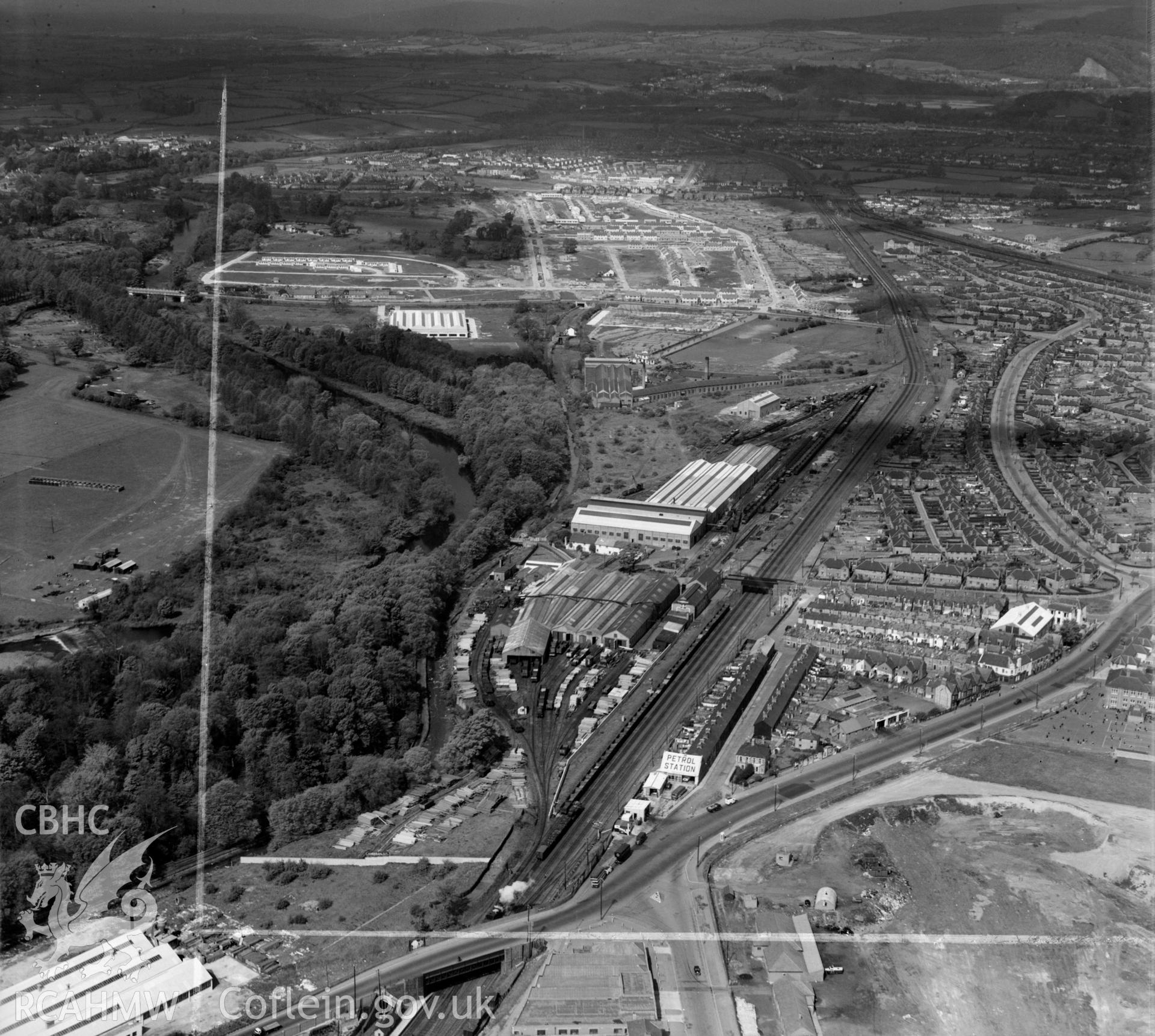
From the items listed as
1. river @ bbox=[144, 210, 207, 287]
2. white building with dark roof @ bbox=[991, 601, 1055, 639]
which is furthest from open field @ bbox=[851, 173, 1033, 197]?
white building with dark roof @ bbox=[991, 601, 1055, 639]

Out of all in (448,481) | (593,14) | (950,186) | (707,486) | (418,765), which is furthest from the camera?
(593,14)

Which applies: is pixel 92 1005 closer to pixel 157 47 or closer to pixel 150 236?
pixel 150 236

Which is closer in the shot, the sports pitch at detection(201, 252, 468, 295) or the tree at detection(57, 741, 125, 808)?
the tree at detection(57, 741, 125, 808)

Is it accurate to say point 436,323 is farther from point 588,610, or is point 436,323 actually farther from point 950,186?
point 950,186

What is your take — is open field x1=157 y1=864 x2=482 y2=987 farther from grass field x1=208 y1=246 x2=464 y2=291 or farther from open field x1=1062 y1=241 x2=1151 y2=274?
open field x1=1062 y1=241 x2=1151 y2=274

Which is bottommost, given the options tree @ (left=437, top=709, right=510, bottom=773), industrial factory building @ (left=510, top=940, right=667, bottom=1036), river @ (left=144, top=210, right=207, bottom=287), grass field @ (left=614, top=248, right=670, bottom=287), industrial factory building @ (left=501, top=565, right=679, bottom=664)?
river @ (left=144, top=210, right=207, bottom=287)

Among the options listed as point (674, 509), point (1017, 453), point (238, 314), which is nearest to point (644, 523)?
point (674, 509)
